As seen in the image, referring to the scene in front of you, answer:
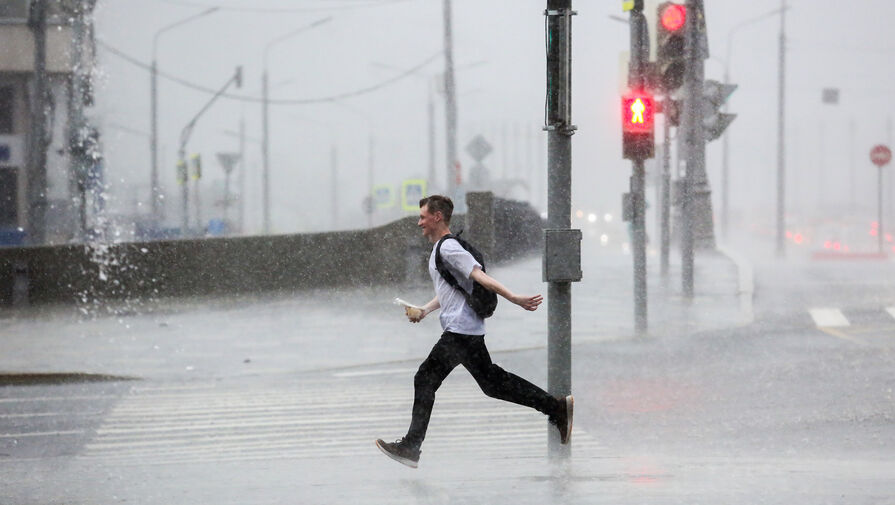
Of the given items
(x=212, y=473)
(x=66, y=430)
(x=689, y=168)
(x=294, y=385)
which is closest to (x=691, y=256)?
(x=689, y=168)

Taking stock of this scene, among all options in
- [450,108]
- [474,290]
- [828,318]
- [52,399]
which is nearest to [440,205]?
[474,290]

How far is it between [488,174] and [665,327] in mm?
17613

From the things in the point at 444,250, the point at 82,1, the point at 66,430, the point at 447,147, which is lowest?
the point at 66,430

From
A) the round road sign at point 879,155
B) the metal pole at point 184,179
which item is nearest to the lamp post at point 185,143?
the metal pole at point 184,179

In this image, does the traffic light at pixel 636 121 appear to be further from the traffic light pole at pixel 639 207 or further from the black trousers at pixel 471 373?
the black trousers at pixel 471 373

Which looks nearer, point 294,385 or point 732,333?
point 294,385

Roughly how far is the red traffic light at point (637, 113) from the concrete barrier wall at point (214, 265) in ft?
36.5

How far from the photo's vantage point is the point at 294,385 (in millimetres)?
12641

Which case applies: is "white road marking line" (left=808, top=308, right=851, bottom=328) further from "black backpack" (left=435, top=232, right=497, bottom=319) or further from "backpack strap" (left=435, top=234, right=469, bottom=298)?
"backpack strap" (left=435, top=234, right=469, bottom=298)

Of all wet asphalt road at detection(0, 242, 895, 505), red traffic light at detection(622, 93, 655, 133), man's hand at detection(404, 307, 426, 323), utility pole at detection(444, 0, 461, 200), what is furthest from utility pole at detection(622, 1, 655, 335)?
utility pole at detection(444, 0, 461, 200)

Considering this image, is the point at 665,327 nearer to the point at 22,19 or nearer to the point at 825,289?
the point at 825,289

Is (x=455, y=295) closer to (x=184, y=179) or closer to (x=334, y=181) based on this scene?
(x=184, y=179)

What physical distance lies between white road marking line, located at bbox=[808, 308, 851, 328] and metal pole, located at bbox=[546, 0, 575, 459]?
10143 millimetres

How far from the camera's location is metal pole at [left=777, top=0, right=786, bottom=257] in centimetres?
4856
